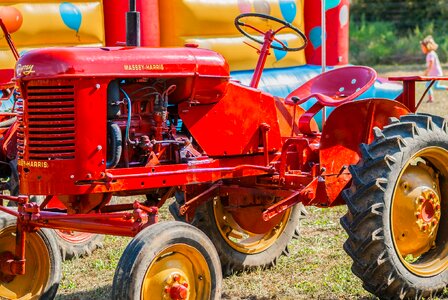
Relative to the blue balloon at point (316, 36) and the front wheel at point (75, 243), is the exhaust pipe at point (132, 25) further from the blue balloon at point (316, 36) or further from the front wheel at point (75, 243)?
the blue balloon at point (316, 36)

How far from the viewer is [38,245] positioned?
4.68 meters

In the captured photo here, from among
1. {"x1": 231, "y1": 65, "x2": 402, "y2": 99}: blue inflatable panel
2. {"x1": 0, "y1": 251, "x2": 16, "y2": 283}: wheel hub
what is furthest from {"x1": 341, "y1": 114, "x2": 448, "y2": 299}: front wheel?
{"x1": 231, "y1": 65, "x2": 402, "y2": 99}: blue inflatable panel

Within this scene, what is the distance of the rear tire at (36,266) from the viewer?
15.2 ft

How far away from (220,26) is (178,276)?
592 cm

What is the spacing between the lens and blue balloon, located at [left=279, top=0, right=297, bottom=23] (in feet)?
33.7

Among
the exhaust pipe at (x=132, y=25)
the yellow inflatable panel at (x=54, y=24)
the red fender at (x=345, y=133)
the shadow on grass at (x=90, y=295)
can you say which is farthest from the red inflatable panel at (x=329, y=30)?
the exhaust pipe at (x=132, y=25)

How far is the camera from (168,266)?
4.11 m

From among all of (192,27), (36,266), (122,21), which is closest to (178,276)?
(36,266)

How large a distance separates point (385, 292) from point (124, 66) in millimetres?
1807

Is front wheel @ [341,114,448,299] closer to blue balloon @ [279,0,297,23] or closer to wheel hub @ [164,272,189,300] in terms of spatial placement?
wheel hub @ [164,272,189,300]

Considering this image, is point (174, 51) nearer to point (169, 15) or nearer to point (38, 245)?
point (38, 245)

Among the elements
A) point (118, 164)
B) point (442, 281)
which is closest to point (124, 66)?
point (118, 164)

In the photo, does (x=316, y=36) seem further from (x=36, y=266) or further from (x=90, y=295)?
(x=36, y=266)

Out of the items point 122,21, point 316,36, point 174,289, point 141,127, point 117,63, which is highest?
point 117,63
